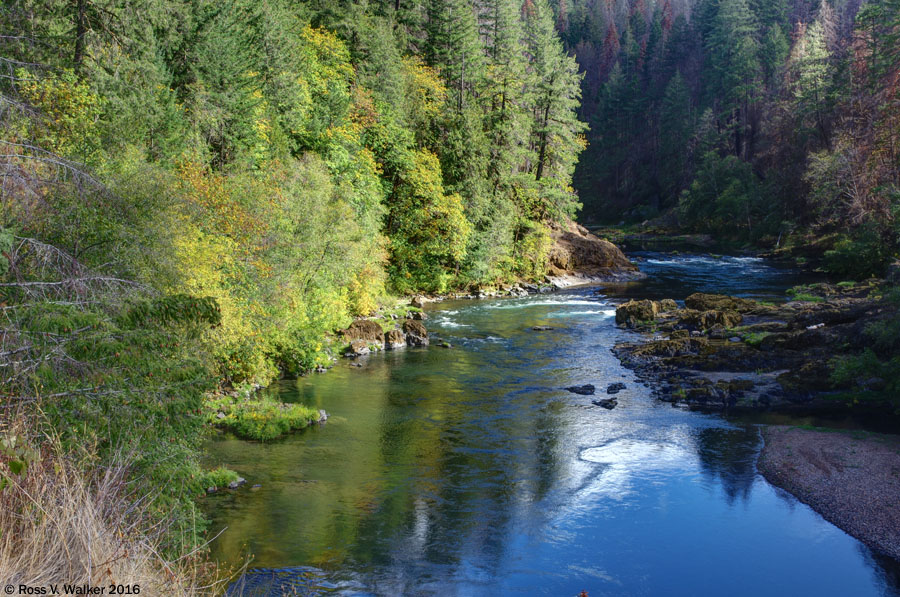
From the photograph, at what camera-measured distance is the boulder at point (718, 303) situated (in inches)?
1529

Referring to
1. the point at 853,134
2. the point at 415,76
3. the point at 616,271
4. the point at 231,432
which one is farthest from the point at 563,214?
the point at 231,432

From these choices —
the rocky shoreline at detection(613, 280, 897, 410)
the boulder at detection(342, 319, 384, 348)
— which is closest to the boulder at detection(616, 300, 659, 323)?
the rocky shoreline at detection(613, 280, 897, 410)

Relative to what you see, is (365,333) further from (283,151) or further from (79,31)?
(79,31)

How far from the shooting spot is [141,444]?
967 cm

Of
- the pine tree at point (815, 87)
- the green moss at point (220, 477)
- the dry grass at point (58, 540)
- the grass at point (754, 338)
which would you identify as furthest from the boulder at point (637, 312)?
the pine tree at point (815, 87)

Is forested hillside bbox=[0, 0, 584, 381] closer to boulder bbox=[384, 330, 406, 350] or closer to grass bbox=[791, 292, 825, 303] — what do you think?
boulder bbox=[384, 330, 406, 350]

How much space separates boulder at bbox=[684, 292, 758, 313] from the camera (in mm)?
38844

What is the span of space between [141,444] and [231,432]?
12.1m

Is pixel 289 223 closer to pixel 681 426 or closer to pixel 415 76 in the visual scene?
pixel 681 426

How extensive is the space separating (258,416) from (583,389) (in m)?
12.2

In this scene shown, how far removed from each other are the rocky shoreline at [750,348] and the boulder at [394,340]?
34.2 feet

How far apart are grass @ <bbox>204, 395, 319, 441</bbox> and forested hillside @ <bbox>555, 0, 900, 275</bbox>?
25028 mm

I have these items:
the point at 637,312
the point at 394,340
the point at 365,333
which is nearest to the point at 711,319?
the point at 637,312

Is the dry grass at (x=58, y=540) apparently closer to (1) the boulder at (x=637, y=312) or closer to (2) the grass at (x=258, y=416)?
(2) the grass at (x=258, y=416)
